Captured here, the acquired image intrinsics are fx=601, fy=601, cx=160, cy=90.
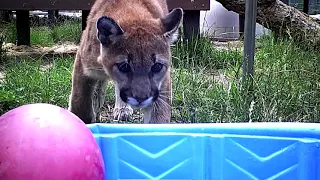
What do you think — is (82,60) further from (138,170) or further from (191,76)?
(138,170)

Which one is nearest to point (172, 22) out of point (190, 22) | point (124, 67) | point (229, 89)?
point (124, 67)

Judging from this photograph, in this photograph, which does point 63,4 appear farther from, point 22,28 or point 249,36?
point 249,36

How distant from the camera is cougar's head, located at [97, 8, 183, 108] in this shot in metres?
3.54

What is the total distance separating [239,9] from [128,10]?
2491 millimetres

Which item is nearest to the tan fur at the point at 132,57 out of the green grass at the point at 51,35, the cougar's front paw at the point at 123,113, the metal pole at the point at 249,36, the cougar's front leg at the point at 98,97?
the cougar's front leg at the point at 98,97

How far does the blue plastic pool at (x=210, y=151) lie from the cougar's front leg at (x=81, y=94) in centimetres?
153

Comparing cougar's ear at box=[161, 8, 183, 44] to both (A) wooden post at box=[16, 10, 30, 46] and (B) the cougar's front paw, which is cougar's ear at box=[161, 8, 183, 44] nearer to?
(B) the cougar's front paw

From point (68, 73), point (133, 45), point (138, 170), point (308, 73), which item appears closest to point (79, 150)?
point (138, 170)

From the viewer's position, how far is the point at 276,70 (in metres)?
4.59

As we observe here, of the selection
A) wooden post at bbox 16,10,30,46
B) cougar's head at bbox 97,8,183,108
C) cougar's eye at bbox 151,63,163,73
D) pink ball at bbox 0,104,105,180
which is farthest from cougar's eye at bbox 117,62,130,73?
wooden post at bbox 16,10,30,46

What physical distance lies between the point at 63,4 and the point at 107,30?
390 cm

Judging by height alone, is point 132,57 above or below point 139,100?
above

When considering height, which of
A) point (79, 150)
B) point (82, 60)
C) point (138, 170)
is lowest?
point (138, 170)

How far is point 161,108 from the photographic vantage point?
3.75 metres
